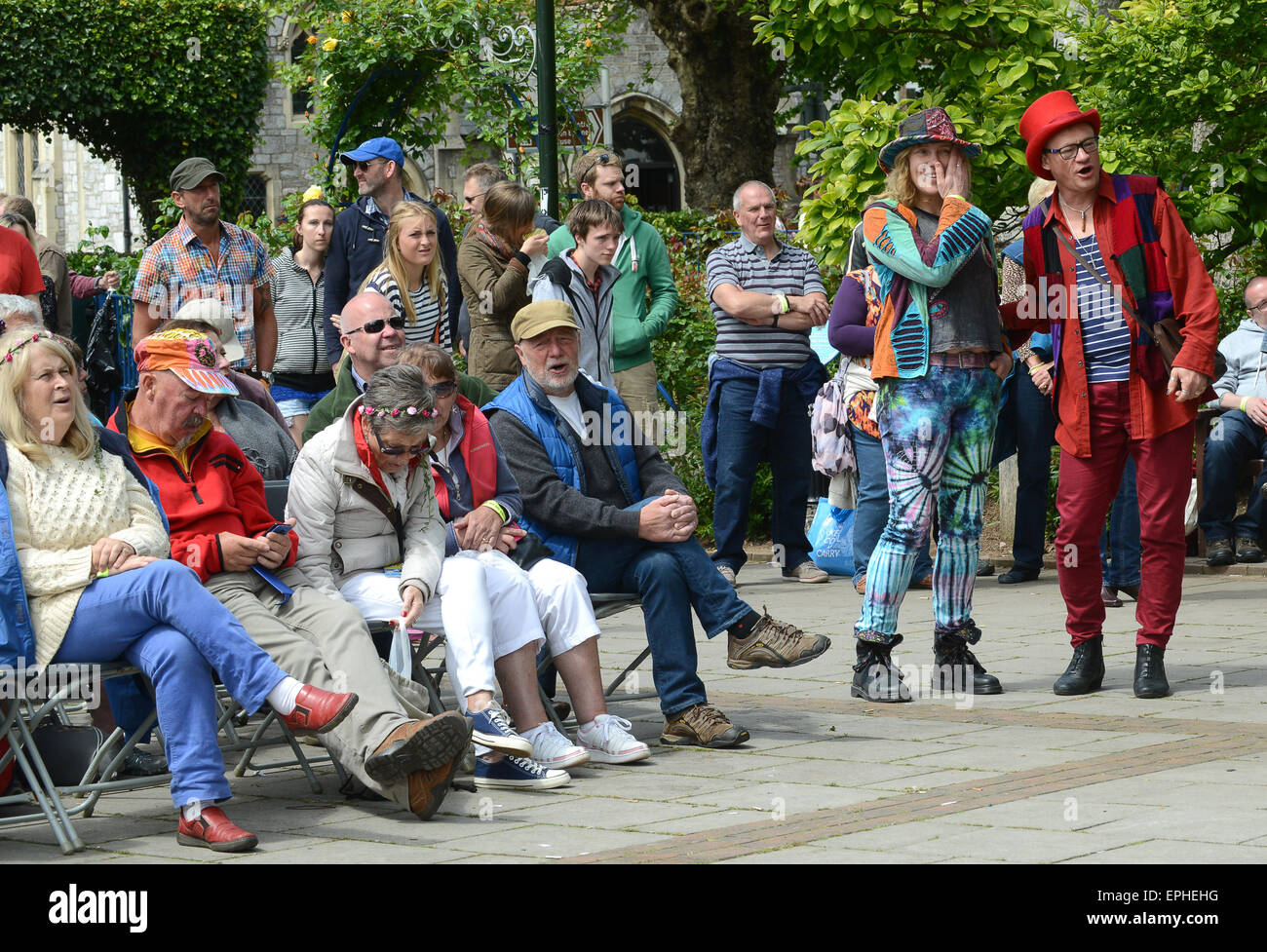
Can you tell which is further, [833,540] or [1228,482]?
[833,540]

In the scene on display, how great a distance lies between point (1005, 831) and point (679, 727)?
1.91m

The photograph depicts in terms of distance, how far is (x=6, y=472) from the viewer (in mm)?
5629

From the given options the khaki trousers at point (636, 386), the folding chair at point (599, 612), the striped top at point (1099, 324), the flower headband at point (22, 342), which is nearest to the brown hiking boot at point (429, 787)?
the folding chair at point (599, 612)

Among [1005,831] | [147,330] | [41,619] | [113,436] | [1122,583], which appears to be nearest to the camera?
[1005,831]

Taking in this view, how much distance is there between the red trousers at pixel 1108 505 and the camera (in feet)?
24.5

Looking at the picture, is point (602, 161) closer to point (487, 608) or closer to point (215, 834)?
point (487, 608)

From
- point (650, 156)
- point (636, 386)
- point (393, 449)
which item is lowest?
point (393, 449)

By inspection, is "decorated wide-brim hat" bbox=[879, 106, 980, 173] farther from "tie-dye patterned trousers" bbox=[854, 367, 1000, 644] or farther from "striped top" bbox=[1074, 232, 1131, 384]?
"tie-dye patterned trousers" bbox=[854, 367, 1000, 644]

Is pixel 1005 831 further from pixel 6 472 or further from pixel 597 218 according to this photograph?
pixel 597 218

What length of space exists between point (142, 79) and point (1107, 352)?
1211 inches

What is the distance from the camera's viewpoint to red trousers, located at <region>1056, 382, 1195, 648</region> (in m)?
7.47

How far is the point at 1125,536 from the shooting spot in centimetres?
998

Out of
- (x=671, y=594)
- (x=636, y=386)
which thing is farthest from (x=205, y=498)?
(x=636, y=386)
